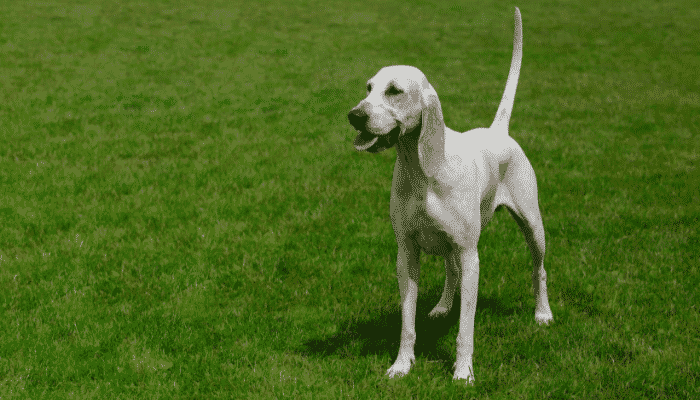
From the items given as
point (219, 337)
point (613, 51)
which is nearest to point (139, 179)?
point (219, 337)

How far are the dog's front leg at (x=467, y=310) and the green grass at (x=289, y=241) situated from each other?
132 mm

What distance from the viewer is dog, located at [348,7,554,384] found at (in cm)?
325

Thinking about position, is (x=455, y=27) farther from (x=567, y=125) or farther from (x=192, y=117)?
(x=192, y=117)

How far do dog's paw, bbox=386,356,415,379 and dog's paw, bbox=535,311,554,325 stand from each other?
1.32 meters

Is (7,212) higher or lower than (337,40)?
lower

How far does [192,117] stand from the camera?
10.6m

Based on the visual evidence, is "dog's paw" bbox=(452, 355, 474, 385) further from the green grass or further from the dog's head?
the dog's head

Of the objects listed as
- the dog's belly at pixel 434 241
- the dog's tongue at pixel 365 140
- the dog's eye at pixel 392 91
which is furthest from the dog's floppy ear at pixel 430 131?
the dog's belly at pixel 434 241

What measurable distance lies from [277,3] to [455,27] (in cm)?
782

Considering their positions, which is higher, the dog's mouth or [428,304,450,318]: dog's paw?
the dog's mouth

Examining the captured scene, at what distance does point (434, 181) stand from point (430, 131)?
13.2 inches

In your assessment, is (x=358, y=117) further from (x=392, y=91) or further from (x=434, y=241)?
(x=434, y=241)

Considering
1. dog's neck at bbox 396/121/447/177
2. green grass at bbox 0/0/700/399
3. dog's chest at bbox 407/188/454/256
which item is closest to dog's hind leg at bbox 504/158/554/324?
green grass at bbox 0/0/700/399

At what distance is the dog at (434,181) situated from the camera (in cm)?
325
